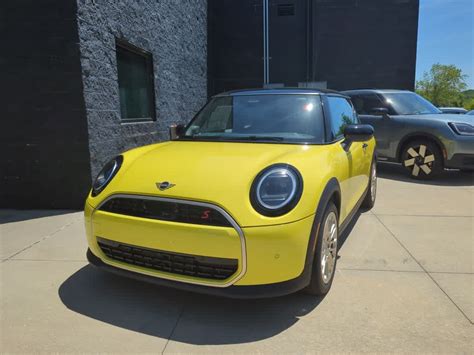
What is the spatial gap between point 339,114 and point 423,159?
3815 millimetres

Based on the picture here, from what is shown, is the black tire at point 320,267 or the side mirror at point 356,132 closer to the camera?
the black tire at point 320,267

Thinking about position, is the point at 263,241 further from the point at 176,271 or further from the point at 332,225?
the point at 332,225

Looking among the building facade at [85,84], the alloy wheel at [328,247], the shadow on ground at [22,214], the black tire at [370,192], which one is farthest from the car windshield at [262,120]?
the shadow on ground at [22,214]

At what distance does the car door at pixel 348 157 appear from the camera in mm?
3176

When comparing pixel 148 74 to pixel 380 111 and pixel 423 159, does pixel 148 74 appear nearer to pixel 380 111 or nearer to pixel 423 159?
pixel 380 111

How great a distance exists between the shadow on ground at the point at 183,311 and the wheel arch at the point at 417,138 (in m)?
5.11

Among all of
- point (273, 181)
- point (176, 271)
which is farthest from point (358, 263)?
point (176, 271)

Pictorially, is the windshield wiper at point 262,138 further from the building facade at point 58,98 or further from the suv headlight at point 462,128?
the suv headlight at point 462,128

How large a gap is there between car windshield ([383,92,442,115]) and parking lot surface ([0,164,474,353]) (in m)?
4.27

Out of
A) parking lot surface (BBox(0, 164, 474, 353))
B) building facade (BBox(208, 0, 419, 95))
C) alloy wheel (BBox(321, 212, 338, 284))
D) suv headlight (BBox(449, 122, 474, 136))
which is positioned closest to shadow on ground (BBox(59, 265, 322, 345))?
parking lot surface (BBox(0, 164, 474, 353))

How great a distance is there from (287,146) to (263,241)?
0.99 meters

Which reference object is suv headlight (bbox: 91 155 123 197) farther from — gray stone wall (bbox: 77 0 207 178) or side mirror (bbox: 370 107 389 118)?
side mirror (bbox: 370 107 389 118)

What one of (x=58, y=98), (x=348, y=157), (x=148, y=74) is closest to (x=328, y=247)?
(x=348, y=157)

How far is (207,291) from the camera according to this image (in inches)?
88.8
